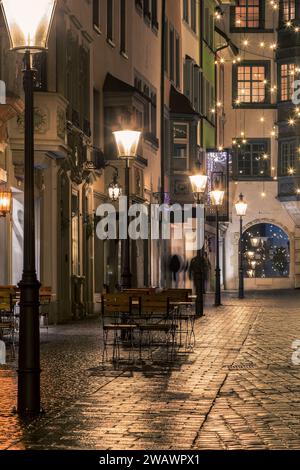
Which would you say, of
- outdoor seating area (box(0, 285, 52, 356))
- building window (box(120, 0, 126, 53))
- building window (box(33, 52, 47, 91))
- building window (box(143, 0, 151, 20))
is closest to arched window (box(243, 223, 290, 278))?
building window (box(143, 0, 151, 20))

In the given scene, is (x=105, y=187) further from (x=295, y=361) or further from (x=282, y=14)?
(x=282, y=14)

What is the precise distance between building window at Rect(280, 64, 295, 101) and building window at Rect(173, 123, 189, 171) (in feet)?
57.3

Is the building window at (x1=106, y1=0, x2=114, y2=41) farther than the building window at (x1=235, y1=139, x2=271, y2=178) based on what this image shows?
No

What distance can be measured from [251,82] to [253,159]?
4062 mm

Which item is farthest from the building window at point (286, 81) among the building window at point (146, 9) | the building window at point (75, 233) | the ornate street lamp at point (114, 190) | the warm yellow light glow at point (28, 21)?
the warm yellow light glow at point (28, 21)

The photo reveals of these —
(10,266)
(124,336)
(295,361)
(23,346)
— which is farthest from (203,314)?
(23,346)

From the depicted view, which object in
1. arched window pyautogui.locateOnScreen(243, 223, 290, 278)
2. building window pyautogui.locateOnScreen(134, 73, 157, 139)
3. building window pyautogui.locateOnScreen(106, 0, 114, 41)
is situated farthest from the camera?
arched window pyautogui.locateOnScreen(243, 223, 290, 278)

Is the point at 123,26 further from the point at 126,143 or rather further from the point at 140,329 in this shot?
the point at 140,329

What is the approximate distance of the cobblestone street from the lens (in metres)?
10.8

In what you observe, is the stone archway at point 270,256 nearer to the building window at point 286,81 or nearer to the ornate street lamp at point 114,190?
the building window at point 286,81

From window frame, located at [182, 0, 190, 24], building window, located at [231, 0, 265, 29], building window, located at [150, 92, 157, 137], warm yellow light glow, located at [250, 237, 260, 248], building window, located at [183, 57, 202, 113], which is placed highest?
building window, located at [231, 0, 265, 29]

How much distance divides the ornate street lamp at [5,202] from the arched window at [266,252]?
42361mm

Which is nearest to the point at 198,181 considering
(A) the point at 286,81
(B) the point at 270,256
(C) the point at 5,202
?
(C) the point at 5,202

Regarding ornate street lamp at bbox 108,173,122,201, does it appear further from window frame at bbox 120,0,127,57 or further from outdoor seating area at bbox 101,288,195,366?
outdoor seating area at bbox 101,288,195,366
